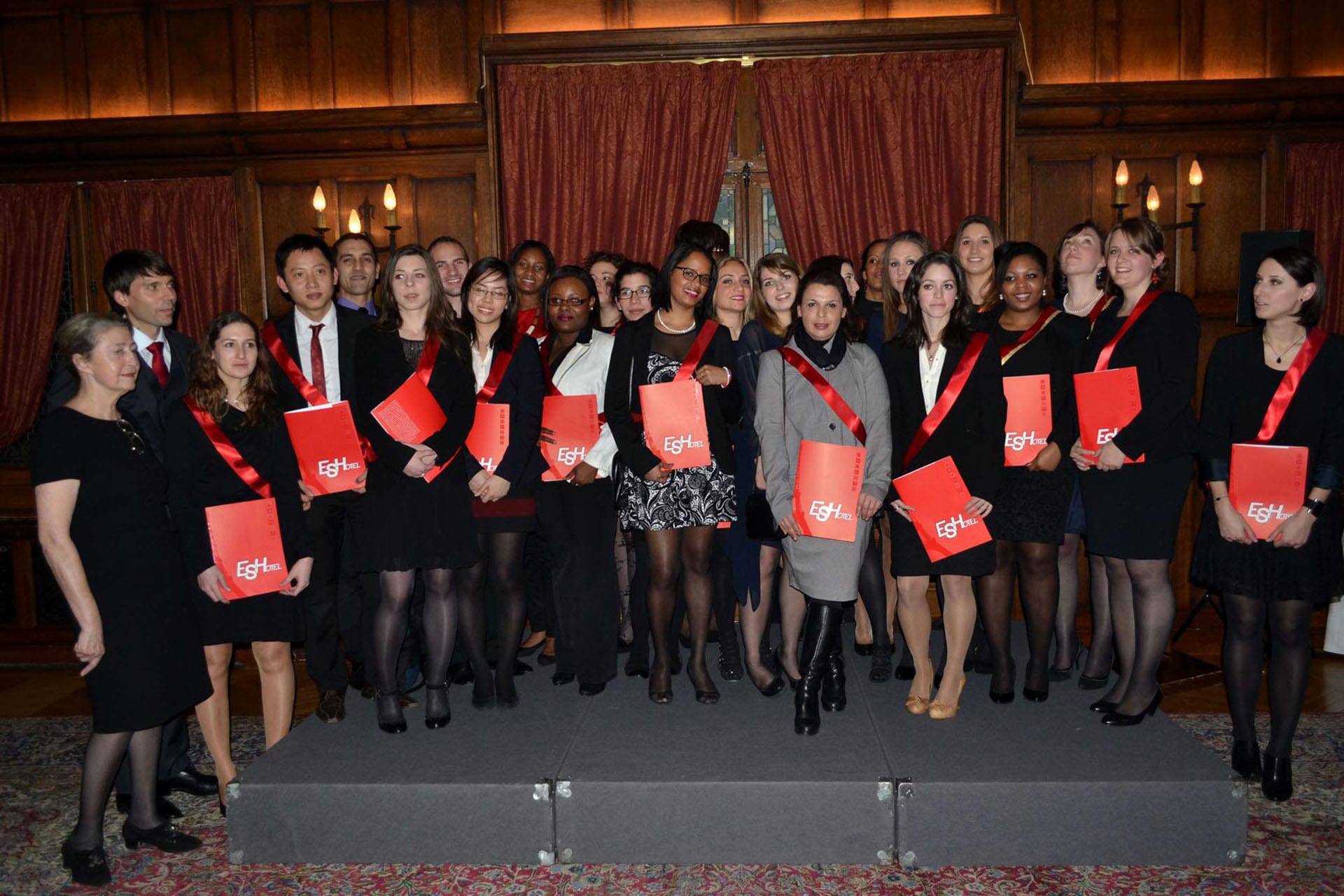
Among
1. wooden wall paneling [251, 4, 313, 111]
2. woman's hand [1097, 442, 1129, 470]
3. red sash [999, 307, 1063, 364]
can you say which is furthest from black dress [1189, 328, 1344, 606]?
wooden wall paneling [251, 4, 313, 111]

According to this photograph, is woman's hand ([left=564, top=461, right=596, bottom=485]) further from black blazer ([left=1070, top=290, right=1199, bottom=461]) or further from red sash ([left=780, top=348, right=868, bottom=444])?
black blazer ([left=1070, top=290, right=1199, bottom=461])

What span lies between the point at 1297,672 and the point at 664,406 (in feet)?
6.98

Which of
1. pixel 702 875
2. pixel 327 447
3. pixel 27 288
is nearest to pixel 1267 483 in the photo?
pixel 702 875

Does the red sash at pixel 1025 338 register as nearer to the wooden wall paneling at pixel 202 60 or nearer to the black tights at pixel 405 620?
the black tights at pixel 405 620

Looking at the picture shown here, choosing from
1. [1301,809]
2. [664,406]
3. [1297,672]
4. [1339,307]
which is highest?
[1339,307]

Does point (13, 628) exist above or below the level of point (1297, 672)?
below

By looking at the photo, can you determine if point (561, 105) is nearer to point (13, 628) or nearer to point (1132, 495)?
point (1132, 495)

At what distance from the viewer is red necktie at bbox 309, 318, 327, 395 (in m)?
3.26

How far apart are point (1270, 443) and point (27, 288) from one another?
6403 millimetres

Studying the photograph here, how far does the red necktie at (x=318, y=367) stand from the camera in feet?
10.7

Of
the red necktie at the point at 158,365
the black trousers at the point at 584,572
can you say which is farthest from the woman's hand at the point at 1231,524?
the red necktie at the point at 158,365

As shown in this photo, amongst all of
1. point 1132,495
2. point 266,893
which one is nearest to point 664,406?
point 1132,495

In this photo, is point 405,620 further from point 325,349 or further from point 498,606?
point 325,349

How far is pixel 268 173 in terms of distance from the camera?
5.48m
